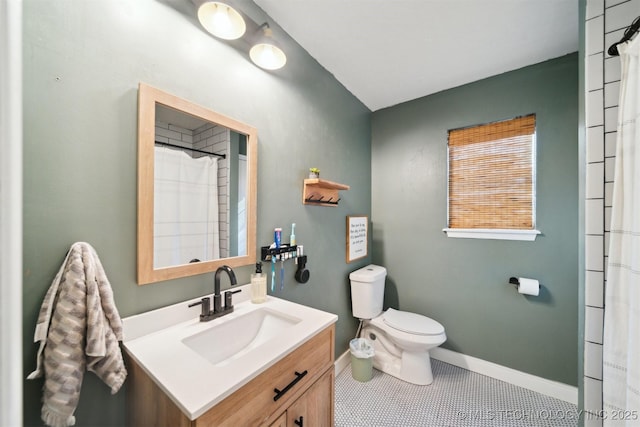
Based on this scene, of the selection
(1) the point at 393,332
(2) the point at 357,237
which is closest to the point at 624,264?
(1) the point at 393,332

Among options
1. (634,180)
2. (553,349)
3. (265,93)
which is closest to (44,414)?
(265,93)

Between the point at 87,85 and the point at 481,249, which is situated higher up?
the point at 87,85

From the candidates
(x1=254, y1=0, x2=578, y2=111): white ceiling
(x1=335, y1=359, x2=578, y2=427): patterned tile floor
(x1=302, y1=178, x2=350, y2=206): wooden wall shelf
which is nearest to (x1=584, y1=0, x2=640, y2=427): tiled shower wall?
(x1=254, y1=0, x2=578, y2=111): white ceiling

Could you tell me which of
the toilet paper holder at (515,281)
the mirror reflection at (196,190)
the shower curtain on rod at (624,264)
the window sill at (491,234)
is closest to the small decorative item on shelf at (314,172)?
the mirror reflection at (196,190)

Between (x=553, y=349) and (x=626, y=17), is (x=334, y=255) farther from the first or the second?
(x=626, y=17)

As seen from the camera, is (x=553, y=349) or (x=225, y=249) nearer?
(x=225, y=249)

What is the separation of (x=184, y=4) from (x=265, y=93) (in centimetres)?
50

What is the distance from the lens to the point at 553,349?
67.7 inches

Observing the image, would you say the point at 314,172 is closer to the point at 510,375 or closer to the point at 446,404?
the point at 446,404

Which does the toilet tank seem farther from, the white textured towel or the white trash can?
the white textured towel

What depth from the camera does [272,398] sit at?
0.81m

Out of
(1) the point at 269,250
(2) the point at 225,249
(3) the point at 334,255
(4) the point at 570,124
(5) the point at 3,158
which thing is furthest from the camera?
(3) the point at 334,255

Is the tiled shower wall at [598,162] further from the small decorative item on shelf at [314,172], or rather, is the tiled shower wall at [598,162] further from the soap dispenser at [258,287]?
the soap dispenser at [258,287]

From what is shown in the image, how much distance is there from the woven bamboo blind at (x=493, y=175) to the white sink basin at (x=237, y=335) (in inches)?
69.8
